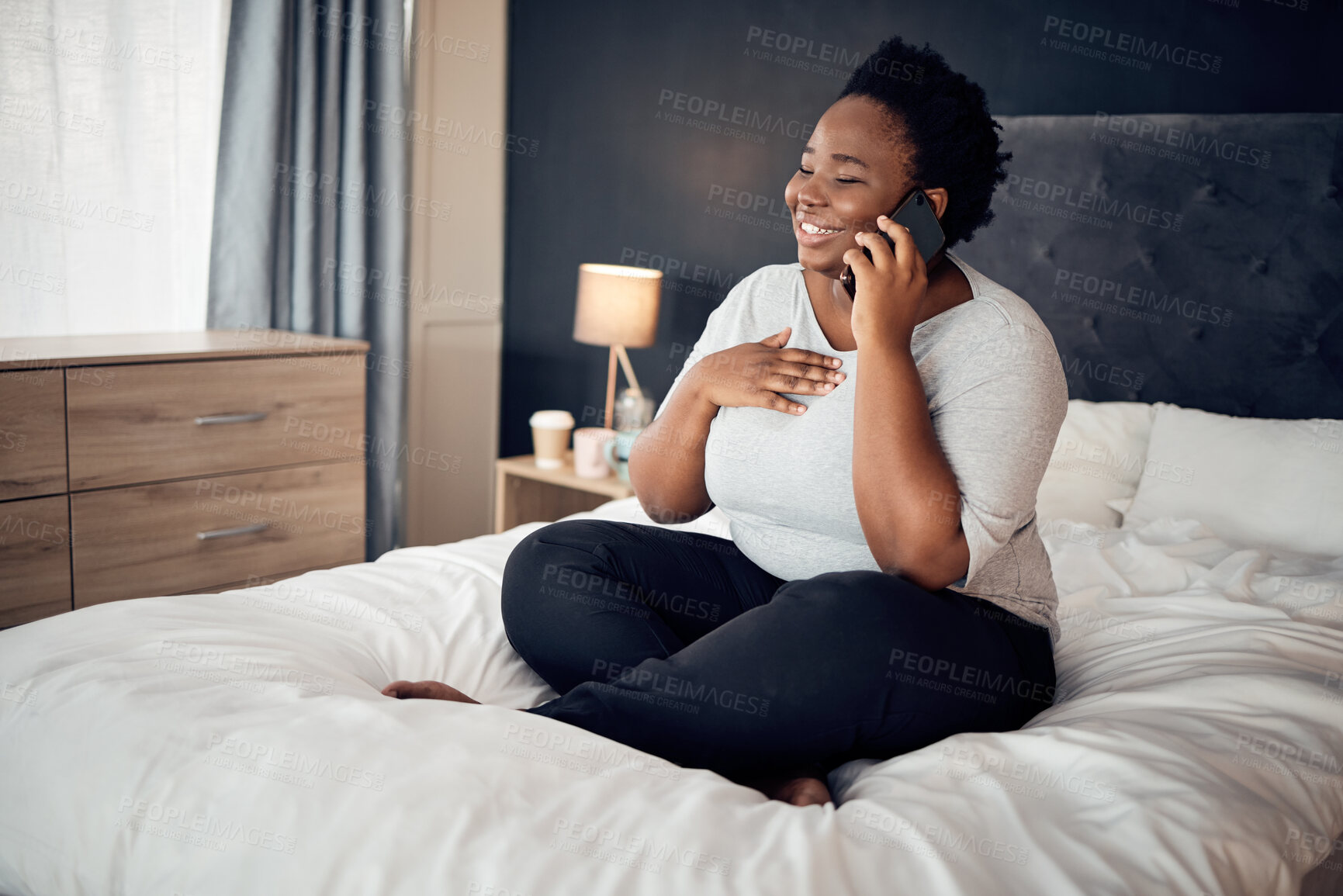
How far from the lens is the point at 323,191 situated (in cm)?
295

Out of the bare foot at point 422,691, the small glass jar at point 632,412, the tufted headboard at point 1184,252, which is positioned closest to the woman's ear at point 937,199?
→ the bare foot at point 422,691

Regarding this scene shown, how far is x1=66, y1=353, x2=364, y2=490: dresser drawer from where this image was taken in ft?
7.24

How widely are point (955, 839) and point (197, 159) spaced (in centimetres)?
280

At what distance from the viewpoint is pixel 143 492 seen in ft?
7.57

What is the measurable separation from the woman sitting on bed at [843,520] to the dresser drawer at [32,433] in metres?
1.34

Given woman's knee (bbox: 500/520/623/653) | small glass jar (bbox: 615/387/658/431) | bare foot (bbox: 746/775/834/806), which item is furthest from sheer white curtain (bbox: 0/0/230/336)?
bare foot (bbox: 746/775/834/806)

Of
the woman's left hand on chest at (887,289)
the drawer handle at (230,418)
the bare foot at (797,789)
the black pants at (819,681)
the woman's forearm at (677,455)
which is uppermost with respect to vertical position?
Answer: the woman's left hand on chest at (887,289)

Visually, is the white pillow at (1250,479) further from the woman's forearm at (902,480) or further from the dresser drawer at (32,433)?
the dresser drawer at (32,433)

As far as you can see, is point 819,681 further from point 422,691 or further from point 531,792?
point 422,691

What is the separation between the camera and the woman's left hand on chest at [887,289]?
123cm

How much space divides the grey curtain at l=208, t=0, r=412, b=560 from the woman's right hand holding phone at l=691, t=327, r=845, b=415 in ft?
6.27

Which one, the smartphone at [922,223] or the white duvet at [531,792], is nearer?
the white duvet at [531,792]

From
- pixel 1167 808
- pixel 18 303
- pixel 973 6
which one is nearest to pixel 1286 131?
pixel 973 6

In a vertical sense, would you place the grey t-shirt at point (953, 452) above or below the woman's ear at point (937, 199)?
below
